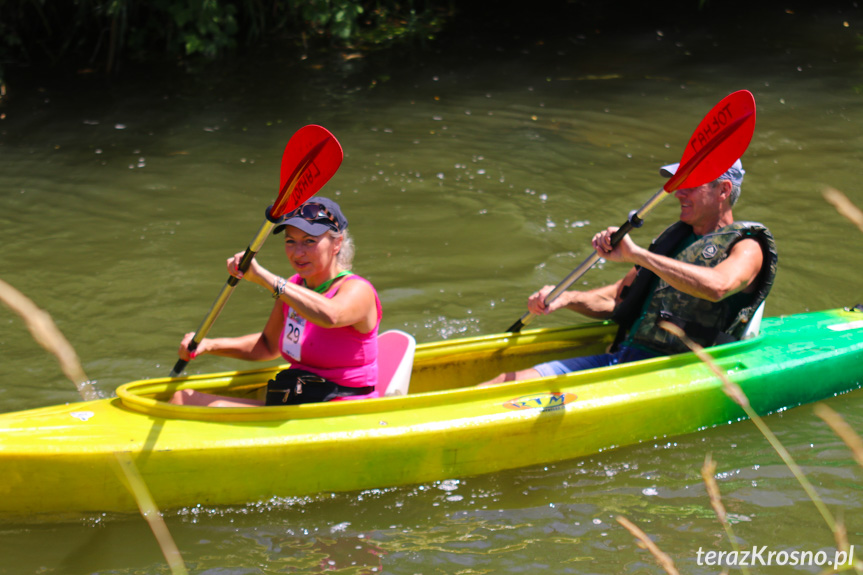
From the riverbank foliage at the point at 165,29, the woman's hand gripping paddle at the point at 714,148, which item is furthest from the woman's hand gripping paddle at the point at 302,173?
the riverbank foliage at the point at 165,29

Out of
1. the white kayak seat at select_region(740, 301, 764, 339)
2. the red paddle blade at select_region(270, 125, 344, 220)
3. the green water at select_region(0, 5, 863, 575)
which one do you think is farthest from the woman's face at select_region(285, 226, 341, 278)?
the white kayak seat at select_region(740, 301, 764, 339)

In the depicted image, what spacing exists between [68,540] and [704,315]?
2.88 meters

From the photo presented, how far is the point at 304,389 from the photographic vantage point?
137 inches

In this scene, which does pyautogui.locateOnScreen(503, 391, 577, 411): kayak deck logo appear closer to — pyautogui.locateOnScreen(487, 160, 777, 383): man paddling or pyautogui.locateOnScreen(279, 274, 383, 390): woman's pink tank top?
pyautogui.locateOnScreen(487, 160, 777, 383): man paddling

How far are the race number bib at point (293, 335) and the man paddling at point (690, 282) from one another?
3.62 ft

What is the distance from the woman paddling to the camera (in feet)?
10.3

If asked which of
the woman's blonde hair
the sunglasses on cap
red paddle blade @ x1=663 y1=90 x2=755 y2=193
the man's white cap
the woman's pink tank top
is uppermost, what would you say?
red paddle blade @ x1=663 y1=90 x2=755 y2=193

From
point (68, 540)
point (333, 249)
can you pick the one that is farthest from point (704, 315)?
point (68, 540)

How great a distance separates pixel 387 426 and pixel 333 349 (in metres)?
0.40

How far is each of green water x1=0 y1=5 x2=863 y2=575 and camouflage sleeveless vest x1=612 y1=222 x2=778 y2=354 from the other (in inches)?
19.4

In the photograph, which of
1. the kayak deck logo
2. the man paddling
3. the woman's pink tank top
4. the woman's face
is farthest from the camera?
the kayak deck logo

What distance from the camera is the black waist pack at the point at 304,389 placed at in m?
3.47

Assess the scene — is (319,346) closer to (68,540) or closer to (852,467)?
(68,540)

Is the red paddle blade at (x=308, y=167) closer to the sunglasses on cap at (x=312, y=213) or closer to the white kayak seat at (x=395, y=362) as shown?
the sunglasses on cap at (x=312, y=213)
